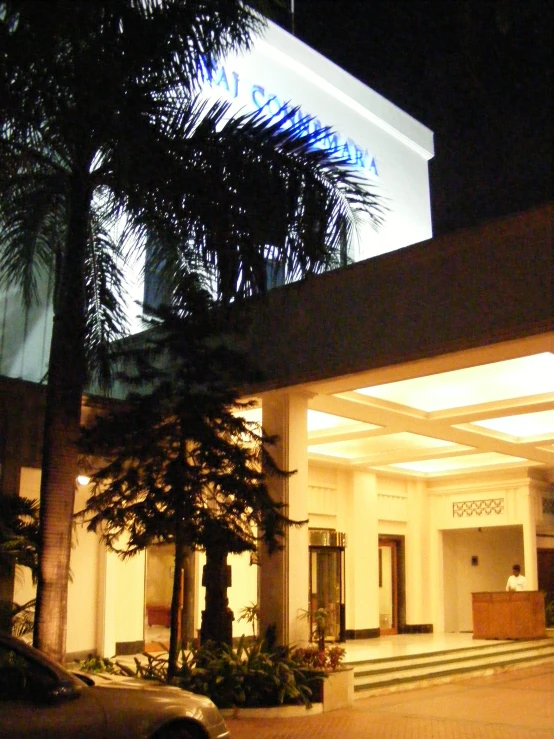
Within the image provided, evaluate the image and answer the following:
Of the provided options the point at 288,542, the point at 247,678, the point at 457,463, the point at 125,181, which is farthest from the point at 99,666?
the point at 457,463

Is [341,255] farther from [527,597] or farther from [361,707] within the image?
[527,597]

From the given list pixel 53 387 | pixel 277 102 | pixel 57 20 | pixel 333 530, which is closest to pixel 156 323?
pixel 53 387

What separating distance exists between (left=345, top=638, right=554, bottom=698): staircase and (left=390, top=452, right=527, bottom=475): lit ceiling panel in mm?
4374

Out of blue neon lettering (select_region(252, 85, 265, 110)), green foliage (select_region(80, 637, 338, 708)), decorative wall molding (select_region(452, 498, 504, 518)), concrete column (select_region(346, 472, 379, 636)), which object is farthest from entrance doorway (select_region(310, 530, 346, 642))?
blue neon lettering (select_region(252, 85, 265, 110))

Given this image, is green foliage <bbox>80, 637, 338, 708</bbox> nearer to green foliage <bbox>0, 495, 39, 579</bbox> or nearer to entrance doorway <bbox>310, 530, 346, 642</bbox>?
green foliage <bbox>0, 495, 39, 579</bbox>

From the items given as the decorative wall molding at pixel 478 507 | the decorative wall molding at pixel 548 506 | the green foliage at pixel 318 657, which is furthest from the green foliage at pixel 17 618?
the decorative wall molding at pixel 548 506

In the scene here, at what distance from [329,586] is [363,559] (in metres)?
1.62

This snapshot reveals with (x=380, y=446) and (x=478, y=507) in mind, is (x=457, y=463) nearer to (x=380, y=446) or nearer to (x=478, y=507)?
(x=478, y=507)

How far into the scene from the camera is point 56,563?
948cm

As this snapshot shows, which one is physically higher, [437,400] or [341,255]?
[341,255]

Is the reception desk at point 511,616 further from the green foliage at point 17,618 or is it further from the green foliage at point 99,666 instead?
the green foliage at point 17,618

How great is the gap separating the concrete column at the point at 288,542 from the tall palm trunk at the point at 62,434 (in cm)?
346

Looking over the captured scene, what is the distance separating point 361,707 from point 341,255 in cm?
616

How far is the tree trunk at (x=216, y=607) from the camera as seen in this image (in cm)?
1220
